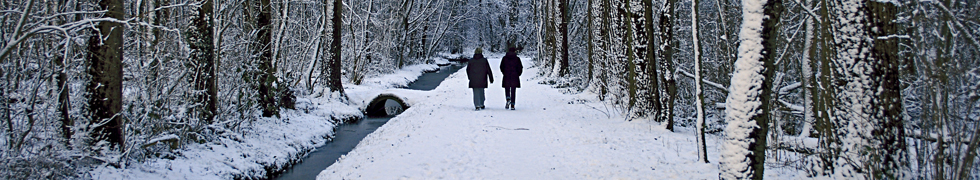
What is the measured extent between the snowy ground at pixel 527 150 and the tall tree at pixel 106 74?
2244mm

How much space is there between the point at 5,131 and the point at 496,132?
5.60 metres

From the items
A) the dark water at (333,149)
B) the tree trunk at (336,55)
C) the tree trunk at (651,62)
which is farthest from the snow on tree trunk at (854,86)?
the tree trunk at (336,55)

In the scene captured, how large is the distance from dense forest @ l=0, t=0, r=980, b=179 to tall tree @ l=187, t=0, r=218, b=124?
29 mm

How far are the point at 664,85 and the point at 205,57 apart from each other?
663cm

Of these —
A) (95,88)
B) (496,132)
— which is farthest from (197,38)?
(496,132)

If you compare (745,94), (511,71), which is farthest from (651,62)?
(745,94)

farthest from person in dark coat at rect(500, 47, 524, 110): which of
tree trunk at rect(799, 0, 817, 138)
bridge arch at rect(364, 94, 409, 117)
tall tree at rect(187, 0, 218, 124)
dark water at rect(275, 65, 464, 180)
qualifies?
tree trunk at rect(799, 0, 817, 138)

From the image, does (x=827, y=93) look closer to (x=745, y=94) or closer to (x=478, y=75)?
(x=745, y=94)

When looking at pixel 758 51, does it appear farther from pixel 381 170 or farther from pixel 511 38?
pixel 511 38

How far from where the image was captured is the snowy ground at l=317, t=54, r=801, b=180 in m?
6.22

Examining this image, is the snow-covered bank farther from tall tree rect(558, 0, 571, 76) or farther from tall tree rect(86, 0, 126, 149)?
tall tree rect(558, 0, 571, 76)

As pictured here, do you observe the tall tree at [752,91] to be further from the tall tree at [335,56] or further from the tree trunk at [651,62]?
the tall tree at [335,56]

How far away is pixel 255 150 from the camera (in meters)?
9.10

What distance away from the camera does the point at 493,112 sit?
38.9 feet
